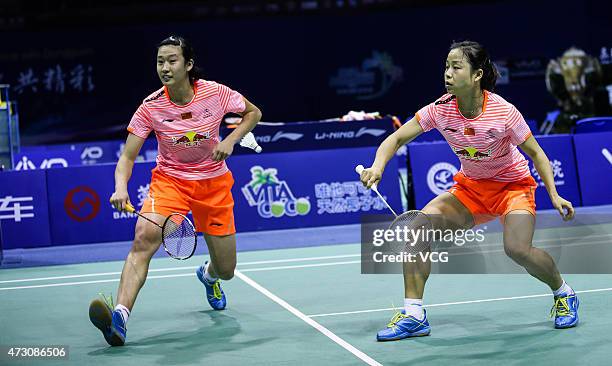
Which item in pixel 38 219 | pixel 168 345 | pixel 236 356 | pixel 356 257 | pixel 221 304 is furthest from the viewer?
pixel 38 219

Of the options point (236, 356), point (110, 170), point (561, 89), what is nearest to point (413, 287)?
point (236, 356)

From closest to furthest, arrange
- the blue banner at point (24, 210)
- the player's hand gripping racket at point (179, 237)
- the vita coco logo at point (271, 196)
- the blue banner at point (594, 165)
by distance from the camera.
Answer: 1. the player's hand gripping racket at point (179, 237)
2. the blue banner at point (24, 210)
3. the vita coco logo at point (271, 196)
4. the blue banner at point (594, 165)

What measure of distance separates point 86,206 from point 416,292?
18.4ft

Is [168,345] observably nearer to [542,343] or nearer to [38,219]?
[542,343]

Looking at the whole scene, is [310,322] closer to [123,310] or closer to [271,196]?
[123,310]

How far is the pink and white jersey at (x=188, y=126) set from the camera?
19.1 feet

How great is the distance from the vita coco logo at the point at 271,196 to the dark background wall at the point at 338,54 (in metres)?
8.93

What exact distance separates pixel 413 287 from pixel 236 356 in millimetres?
1062

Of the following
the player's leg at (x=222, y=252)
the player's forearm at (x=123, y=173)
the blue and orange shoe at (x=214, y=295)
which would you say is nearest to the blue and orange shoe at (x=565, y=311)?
the player's leg at (x=222, y=252)

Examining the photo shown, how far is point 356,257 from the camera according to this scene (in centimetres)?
873

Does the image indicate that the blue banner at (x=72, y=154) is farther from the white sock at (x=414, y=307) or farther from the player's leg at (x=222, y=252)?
the white sock at (x=414, y=307)

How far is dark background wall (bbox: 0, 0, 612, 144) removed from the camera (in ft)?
61.8

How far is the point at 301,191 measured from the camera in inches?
416

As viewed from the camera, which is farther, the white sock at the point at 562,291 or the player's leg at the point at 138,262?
the white sock at the point at 562,291
